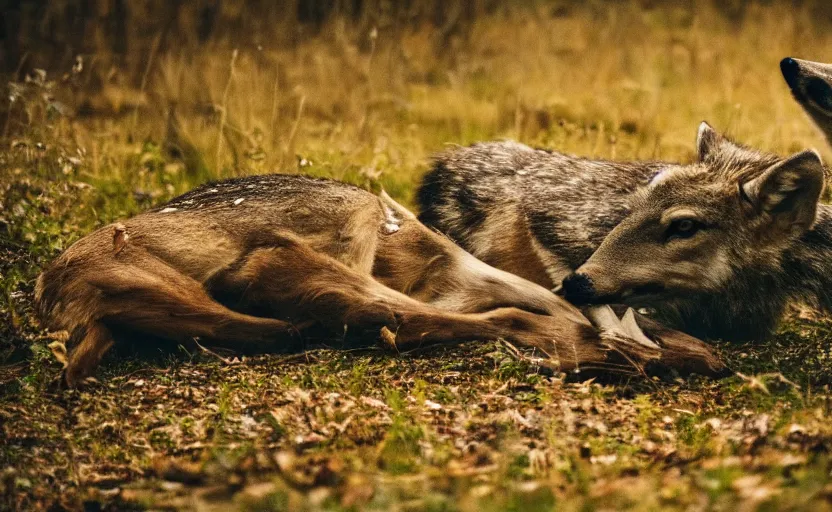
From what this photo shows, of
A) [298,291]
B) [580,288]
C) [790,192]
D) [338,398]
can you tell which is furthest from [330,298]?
[790,192]

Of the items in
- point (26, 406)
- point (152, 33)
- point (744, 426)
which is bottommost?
point (26, 406)

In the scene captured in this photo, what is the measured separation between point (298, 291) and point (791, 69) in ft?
10.3

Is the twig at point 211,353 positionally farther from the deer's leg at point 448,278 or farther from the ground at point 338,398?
the deer's leg at point 448,278

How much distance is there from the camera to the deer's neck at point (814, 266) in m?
5.53

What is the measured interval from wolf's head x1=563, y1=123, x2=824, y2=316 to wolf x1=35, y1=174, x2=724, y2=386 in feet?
0.75

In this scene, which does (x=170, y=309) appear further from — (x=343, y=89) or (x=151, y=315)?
(x=343, y=89)

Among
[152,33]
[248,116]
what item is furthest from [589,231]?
[152,33]

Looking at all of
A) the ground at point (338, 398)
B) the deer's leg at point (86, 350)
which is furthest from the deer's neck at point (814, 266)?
the deer's leg at point (86, 350)

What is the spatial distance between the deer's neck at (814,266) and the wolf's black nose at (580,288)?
1184mm

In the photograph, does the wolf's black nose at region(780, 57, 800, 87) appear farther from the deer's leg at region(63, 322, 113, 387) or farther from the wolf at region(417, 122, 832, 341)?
the deer's leg at region(63, 322, 113, 387)

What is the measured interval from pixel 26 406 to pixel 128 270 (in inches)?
32.9

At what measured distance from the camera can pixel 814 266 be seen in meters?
5.55

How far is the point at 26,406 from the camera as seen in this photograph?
15.1ft

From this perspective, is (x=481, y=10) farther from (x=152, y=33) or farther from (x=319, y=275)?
(x=319, y=275)
